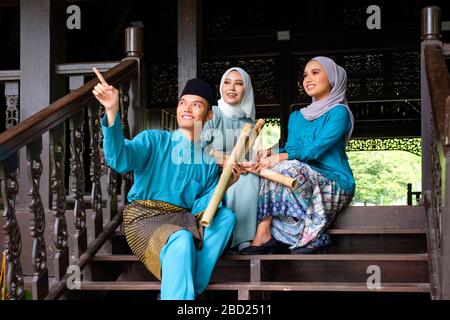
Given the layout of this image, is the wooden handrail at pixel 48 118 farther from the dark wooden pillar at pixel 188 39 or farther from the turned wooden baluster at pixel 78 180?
the dark wooden pillar at pixel 188 39

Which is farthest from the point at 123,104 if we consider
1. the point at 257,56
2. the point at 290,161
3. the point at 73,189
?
the point at 257,56

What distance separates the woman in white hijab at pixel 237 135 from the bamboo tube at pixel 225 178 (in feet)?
0.55

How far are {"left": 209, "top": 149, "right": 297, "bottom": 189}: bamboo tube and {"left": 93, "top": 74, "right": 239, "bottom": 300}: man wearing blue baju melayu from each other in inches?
1.8

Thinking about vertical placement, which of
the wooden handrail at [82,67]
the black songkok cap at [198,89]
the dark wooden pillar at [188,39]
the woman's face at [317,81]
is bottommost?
the black songkok cap at [198,89]

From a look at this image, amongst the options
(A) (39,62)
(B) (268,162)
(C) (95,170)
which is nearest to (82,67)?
(A) (39,62)

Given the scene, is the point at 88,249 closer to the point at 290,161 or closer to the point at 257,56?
the point at 290,161

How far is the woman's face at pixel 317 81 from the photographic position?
11.9 feet

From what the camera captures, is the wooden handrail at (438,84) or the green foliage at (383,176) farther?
the green foliage at (383,176)

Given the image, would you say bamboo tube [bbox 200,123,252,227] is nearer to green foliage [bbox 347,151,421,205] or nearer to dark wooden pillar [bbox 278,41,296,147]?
dark wooden pillar [bbox 278,41,296,147]

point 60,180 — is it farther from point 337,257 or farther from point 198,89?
point 337,257

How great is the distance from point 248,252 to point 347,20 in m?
4.83

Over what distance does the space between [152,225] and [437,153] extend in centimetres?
129

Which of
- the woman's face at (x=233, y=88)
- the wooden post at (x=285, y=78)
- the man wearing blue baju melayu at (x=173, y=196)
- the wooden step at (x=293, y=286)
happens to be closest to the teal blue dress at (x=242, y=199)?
the man wearing blue baju melayu at (x=173, y=196)

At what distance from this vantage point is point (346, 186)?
3525 millimetres
